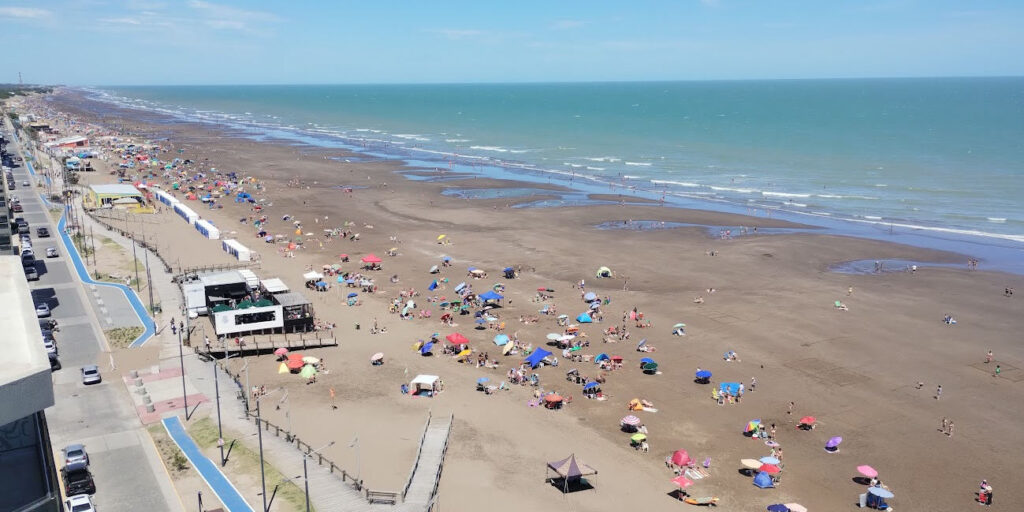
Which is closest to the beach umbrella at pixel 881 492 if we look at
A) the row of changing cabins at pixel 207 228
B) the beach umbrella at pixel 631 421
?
the beach umbrella at pixel 631 421

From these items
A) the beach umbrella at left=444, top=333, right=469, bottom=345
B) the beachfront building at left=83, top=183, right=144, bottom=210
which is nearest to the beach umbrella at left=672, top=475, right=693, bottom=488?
the beach umbrella at left=444, top=333, right=469, bottom=345

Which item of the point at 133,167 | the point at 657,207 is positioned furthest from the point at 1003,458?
the point at 133,167

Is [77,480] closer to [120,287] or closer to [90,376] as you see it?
[90,376]

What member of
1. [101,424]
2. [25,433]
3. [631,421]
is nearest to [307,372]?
[101,424]

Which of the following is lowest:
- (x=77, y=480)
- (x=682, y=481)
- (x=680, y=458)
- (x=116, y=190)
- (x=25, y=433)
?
(x=682, y=481)

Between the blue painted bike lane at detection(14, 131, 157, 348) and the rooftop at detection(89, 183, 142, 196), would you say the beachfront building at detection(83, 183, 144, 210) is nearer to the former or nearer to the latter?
the rooftop at detection(89, 183, 142, 196)

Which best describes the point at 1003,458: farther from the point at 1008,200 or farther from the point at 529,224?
the point at 1008,200
